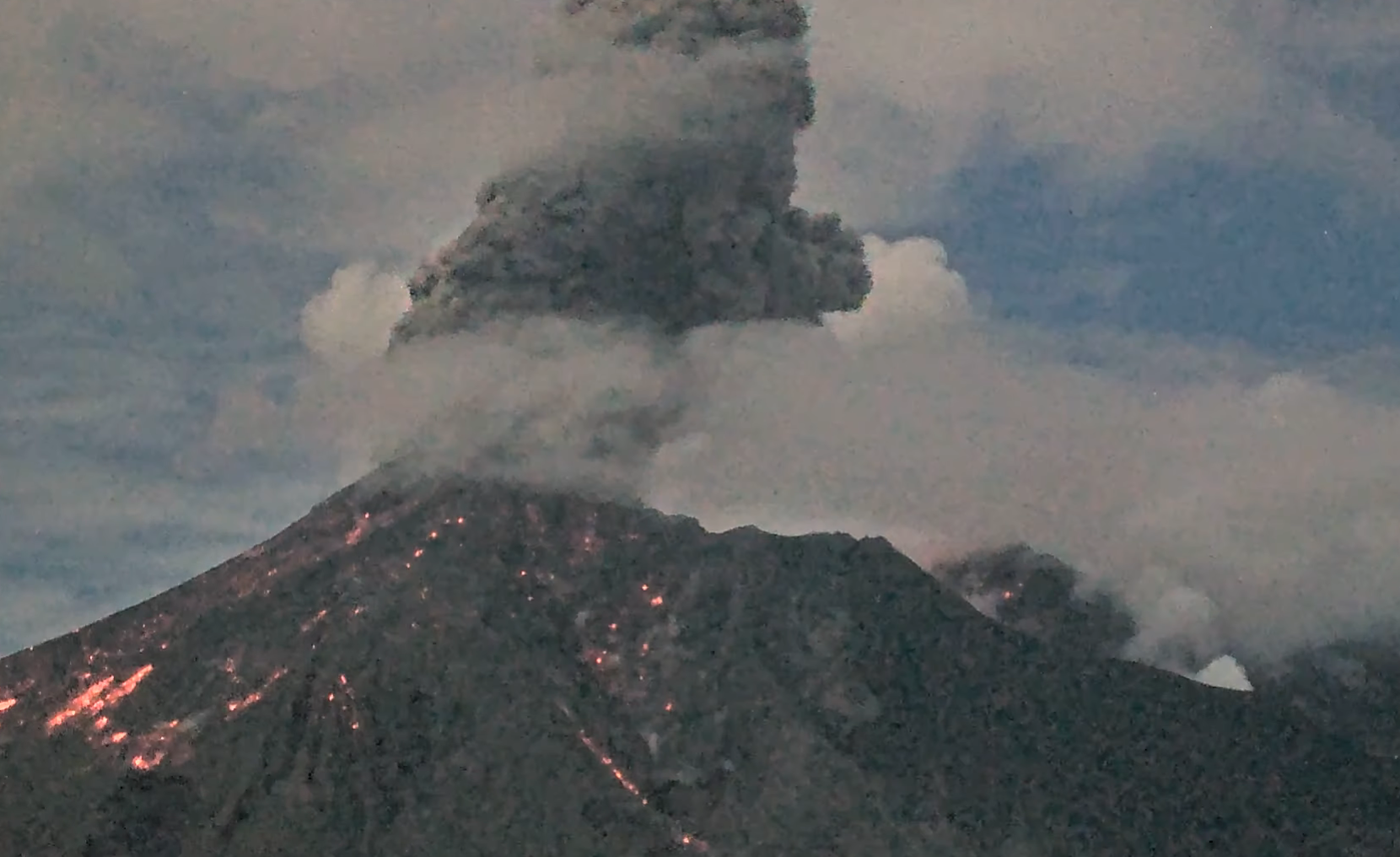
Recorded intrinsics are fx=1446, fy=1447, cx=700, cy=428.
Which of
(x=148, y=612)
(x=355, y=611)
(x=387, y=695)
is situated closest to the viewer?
(x=387, y=695)

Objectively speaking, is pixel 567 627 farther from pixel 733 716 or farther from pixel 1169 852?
pixel 1169 852

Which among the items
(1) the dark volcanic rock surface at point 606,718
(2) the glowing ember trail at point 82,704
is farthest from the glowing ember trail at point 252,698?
(2) the glowing ember trail at point 82,704

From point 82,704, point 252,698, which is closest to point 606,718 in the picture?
point 252,698

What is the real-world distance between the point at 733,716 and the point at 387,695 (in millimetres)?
29391

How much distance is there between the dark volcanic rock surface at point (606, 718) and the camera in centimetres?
10738

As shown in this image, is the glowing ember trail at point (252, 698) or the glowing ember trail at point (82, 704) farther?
the glowing ember trail at point (82, 704)

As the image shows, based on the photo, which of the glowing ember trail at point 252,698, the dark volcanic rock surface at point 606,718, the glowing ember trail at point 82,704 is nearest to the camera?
the dark volcanic rock surface at point 606,718

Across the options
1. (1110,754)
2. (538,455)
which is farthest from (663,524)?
(1110,754)

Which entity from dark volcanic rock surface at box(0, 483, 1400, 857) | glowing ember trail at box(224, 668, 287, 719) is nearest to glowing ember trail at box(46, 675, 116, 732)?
dark volcanic rock surface at box(0, 483, 1400, 857)

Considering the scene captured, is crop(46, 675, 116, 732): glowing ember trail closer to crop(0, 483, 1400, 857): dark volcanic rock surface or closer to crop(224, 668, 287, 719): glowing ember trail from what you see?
crop(0, 483, 1400, 857): dark volcanic rock surface

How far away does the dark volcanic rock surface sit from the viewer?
352ft

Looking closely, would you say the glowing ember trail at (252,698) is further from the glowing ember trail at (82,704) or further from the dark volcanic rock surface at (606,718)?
the glowing ember trail at (82,704)

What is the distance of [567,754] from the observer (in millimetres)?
115312

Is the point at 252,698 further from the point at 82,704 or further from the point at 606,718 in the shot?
the point at 606,718
